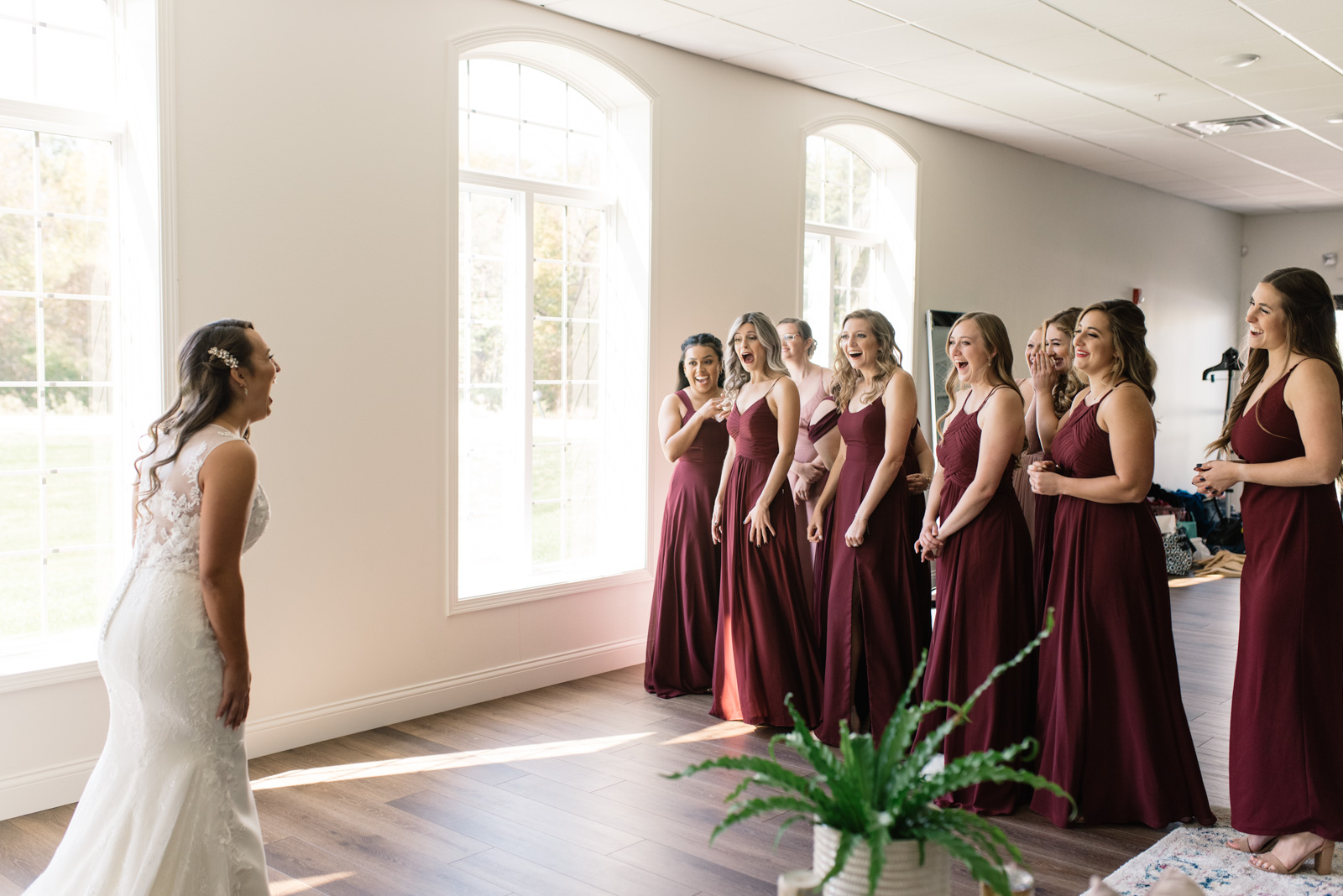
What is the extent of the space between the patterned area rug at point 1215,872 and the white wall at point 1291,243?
9.56 metres

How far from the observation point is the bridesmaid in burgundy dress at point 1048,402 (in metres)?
3.94

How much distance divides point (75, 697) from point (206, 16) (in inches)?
97.8

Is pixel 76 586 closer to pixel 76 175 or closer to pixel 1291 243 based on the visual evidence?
pixel 76 175

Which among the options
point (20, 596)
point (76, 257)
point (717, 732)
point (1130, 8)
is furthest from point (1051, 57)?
point (20, 596)

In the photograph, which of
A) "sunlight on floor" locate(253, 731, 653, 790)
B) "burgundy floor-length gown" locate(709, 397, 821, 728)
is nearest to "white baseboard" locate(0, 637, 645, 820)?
"sunlight on floor" locate(253, 731, 653, 790)

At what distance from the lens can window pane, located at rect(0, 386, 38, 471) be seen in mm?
3834

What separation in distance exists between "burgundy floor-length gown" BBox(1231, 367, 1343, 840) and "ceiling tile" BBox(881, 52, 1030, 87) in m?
3.32

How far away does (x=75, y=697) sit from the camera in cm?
382

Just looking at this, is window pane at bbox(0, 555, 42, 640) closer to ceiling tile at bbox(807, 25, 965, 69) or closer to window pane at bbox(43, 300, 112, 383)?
window pane at bbox(43, 300, 112, 383)

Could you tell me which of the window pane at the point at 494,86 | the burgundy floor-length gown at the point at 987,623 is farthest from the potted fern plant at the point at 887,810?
the window pane at the point at 494,86

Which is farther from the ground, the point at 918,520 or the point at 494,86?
the point at 494,86

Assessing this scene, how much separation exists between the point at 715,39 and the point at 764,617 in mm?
2943

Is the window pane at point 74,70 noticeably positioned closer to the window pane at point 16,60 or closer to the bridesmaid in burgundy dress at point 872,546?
the window pane at point 16,60

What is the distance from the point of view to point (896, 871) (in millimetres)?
1563
